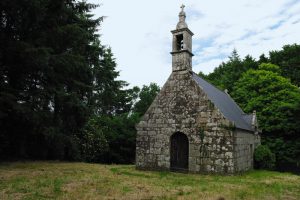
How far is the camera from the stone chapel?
13320mm

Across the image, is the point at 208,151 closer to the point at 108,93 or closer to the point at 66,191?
the point at 66,191

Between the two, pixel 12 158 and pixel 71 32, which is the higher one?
pixel 71 32

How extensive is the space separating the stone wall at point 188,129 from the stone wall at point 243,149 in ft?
2.21

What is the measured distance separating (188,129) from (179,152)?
1.31m

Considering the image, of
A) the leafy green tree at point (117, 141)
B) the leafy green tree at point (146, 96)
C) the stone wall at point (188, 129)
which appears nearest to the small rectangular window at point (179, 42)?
the stone wall at point (188, 129)

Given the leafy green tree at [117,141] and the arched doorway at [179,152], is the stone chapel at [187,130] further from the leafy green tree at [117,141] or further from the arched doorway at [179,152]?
the leafy green tree at [117,141]

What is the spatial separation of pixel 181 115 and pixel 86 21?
1004 centimetres

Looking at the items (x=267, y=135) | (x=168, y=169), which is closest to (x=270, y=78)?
(x=267, y=135)

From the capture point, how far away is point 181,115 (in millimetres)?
14539

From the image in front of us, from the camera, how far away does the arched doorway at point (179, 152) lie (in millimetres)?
14281

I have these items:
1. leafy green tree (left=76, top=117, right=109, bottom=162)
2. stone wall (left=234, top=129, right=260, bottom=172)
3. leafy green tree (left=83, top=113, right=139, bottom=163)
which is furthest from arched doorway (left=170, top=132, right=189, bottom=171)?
leafy green tree (left=83, top=113, right=139, bottom=163)

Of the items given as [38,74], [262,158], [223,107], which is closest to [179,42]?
[223,107]

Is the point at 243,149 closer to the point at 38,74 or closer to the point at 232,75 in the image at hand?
the point at 38,74

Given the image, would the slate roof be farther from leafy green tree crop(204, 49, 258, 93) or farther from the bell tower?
leafy green tree crop(204, 49, 258, 93)
